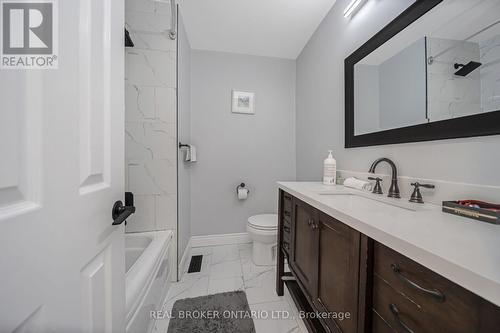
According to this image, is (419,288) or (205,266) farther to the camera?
(205,266)

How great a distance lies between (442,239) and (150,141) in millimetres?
1783

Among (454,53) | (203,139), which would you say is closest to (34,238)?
(454,53)

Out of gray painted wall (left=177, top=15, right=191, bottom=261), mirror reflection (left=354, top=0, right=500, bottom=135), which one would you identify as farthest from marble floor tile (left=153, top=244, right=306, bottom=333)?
mirror reflection (left=354, top=0, right=500, bottom=135)

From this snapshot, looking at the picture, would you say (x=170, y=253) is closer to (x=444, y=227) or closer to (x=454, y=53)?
(x=444, y=227)

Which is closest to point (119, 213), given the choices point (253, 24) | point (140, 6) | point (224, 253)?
point (224, 253)

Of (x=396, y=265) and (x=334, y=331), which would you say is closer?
(x=396, y=265)

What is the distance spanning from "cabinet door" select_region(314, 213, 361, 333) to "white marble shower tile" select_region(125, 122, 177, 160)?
134 centimetres

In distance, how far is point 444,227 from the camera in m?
0.53

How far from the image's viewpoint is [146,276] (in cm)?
101

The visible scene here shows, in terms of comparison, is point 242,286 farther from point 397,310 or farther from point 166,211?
point 397,310

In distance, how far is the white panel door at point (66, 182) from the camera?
29 cm

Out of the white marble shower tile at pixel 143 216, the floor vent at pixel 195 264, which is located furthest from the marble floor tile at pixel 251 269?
the white marble shower tile at pixel 143 216

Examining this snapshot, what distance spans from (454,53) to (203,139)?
1.98m

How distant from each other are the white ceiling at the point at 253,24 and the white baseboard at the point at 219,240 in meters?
2.26
